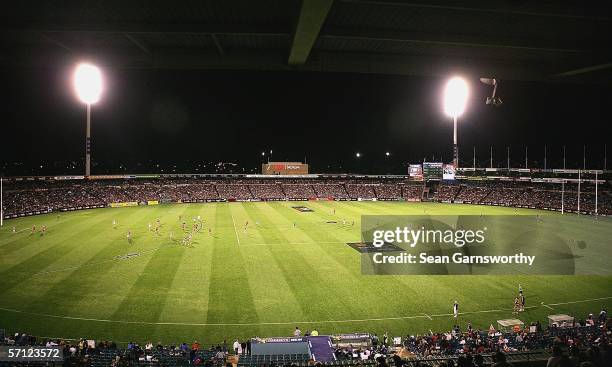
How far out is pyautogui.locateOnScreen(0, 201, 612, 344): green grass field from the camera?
873 inches

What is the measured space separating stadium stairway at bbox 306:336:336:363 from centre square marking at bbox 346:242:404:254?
2114cm

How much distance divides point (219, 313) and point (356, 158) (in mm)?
125303

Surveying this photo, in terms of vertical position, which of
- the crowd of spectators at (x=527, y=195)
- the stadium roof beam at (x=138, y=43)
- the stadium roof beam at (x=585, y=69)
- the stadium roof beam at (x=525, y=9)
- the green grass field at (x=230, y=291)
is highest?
the stadium roof beam at (x=525, y=9)

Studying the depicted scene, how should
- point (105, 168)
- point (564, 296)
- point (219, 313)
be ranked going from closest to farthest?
point (219, 313)
point (564, 296)
point (105, 168)

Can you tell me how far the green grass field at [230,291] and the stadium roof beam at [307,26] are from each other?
665 inches

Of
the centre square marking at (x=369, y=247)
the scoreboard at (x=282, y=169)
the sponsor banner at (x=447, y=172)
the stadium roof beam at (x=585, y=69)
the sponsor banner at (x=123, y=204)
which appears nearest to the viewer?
the stadium roof beam at (x=585, y=69)

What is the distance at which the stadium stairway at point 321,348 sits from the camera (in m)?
17.0

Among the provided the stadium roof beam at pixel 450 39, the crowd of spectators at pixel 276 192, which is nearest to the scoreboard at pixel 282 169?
the crowd of spectators at pixel 276 192

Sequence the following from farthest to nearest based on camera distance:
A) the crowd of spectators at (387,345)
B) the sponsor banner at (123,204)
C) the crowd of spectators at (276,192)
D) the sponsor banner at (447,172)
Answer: the sponsor banner at (123,204), the crowd of spectators at (276,192), the sponsor banner at (447,172), the crowd of spectators at (387,345)

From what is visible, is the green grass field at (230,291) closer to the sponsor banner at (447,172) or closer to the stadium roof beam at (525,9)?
the stadium roof beam at (525,9)

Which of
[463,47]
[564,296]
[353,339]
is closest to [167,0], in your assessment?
[463,47]

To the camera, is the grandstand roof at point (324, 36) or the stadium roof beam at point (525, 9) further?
the grandstand roof at point (324, 36)

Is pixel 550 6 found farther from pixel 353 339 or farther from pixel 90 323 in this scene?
pixel 90 323

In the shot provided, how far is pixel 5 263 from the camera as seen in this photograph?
111ft
